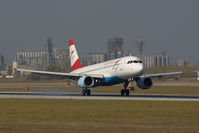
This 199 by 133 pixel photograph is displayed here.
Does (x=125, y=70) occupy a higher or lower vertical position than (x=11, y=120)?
higher

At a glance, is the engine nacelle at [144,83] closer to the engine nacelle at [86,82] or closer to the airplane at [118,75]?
the airplane at [118,75]

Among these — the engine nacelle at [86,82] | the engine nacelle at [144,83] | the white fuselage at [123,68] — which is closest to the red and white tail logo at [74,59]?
the white fuselage at [123,68]

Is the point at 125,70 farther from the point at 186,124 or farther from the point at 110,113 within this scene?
the point at 186,124

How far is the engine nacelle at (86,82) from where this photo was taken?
182ft

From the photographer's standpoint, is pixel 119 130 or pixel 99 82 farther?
pixel 99 82

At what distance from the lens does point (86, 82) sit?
56.0 m

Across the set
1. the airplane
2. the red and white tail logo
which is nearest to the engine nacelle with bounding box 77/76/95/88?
the airplane

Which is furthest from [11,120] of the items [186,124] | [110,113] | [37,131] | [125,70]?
[125,70]

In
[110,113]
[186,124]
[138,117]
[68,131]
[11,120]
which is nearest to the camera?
[68,131]

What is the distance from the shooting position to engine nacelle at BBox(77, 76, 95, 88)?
5559cm

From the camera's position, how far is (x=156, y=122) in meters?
25.4

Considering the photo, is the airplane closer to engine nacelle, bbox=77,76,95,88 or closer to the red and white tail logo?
engine nacelle, bbox=77,76,95,88

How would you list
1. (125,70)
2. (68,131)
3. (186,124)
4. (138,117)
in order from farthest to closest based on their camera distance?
1. (125,70)
2. (138,117)
3. (186,124)
4. (68,131)

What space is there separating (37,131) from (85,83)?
3407 cm
